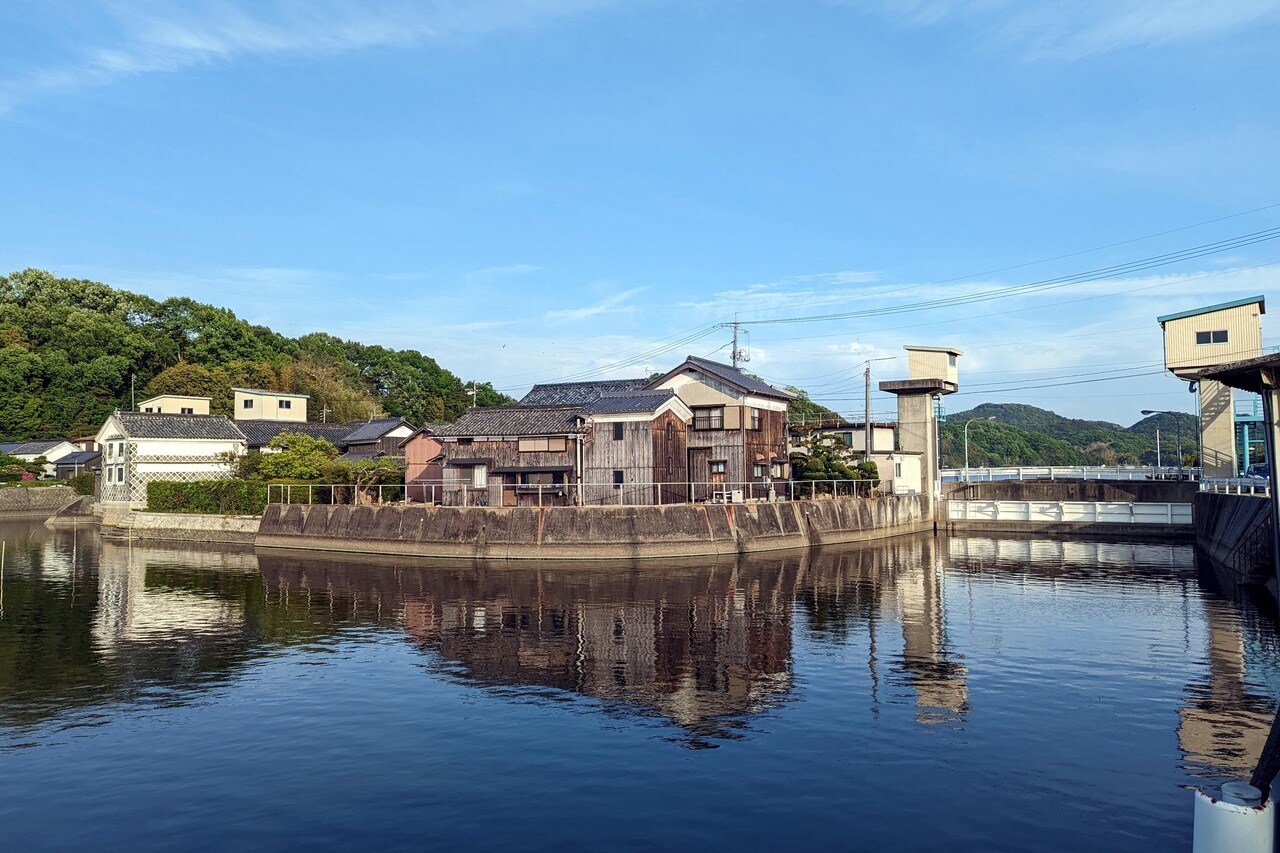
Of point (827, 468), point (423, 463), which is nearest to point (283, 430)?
point (423, 463)

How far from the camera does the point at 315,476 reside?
6025 centimetres

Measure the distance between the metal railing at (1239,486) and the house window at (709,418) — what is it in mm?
29334

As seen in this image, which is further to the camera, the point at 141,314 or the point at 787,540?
the point at 141,314

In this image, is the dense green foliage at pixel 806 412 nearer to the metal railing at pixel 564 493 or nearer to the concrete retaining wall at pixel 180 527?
the metal railing at pixel 564 493

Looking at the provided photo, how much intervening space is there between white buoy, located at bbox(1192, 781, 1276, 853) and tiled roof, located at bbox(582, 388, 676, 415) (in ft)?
142

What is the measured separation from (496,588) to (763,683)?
18.8 m

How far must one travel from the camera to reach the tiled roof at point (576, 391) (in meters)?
66.0

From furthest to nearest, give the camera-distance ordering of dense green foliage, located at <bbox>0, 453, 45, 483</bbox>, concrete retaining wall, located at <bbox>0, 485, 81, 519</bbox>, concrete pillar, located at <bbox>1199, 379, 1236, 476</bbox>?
dense green foliage, located at <bbox>0, 453, 45, 483</bbox> < concrete retaining wall, located at <bbox>0, 485, 81, 519</bbox> < concrete pillar, located at <bbox>1199, 379, 1236, 476</bbox>

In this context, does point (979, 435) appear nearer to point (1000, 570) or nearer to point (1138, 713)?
point (1000, 570)

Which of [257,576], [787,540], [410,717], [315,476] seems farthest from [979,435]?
[410,717]

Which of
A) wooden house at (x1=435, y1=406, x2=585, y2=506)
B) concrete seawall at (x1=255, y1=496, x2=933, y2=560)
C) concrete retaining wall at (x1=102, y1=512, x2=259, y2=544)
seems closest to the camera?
concrete seawall at (x1=255, y1=496, x2=933, y2=560)

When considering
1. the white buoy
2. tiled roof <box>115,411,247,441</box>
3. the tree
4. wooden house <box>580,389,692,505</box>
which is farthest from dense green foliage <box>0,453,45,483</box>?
the white buoy

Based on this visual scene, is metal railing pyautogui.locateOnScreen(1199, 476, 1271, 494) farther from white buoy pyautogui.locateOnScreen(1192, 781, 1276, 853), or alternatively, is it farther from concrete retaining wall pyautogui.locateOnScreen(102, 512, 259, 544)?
concrete retaining wall pyautogui.locateOnScreen(102, 512, 259, 544)

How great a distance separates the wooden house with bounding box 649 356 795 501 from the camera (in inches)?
2211
